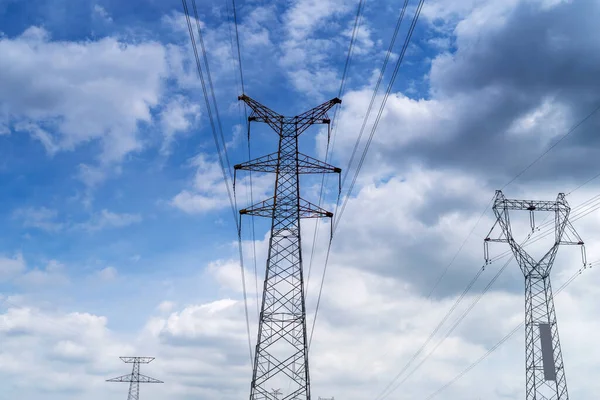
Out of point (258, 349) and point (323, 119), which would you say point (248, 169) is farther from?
point (258, 349)

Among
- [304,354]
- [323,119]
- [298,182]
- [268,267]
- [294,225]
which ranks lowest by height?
[304,354]

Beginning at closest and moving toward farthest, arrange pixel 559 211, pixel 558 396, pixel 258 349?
pixel 258 349 → pixel 558 396 → pixel 559 211

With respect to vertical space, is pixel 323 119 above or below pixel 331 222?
above

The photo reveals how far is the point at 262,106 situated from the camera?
51.9m

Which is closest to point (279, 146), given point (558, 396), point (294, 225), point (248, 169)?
point (248, 169)

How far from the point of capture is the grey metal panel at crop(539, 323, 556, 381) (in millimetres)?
63500

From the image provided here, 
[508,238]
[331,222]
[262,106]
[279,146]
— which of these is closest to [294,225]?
[331,222]

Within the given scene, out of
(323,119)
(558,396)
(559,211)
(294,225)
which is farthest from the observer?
(559,211)

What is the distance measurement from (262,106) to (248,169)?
5222 mm

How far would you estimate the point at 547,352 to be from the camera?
64062 millimetres

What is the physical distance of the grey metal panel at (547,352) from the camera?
6350 centimetres

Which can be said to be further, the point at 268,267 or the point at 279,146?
the point at 279,146

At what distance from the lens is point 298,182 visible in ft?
163

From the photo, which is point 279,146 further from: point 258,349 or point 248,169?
point 258,349
